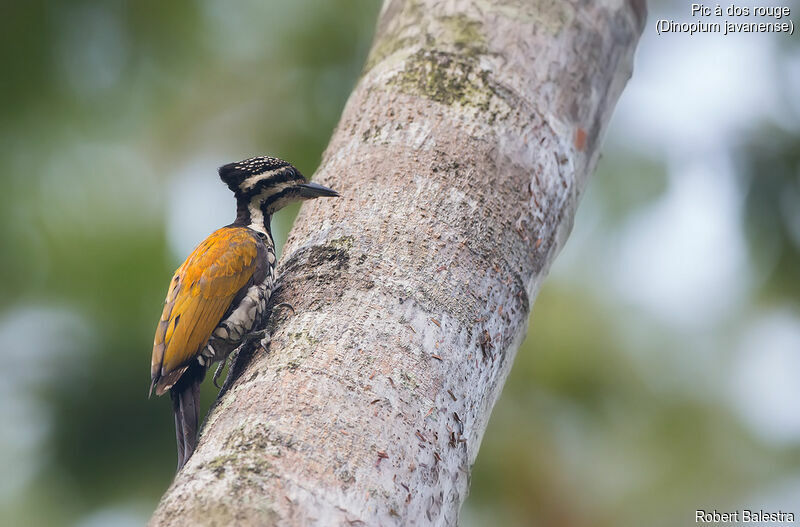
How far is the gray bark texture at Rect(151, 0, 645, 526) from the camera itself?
1769 millimetres

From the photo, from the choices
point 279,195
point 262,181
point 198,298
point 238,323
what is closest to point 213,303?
point 198,298

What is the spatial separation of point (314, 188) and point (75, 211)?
426 centimetres

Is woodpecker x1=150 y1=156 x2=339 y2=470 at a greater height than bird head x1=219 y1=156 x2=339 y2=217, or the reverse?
bird head x1=219 y1=156 x2=339 y2=217

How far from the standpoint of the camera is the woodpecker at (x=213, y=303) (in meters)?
3.07

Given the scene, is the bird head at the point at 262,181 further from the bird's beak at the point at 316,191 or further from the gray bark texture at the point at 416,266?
the gray bark texture at the point at 416,266

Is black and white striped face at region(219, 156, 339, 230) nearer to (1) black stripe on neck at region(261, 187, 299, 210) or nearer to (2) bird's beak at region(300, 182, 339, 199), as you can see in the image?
(1) black stripe on neck at region(261, 187, 299, 210)

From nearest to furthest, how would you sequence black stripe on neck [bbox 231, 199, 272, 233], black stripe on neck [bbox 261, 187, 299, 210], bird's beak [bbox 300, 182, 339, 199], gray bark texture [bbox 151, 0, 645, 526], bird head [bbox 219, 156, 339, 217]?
gray bark texture [bbox 151, 0, 645, 526]
bird's beak [bbox 300, 182, 339, 199]
black stripe on neck [bbox 261, 187, 299, 210]
bird head [bbox 219, 156, 339, 217]
black stripe on neck [bbox 231, 199, 272, 233]

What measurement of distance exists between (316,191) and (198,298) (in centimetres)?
76

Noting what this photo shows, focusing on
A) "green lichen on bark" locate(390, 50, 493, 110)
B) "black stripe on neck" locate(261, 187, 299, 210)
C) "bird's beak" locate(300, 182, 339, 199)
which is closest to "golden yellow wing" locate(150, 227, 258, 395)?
"black stripe on neck" locate(261, 187, 299, 210)

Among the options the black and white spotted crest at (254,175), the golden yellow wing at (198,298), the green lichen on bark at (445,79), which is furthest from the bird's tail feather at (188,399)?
the green lichen on bark at (445,79)

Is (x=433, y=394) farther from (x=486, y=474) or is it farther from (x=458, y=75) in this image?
(x=486, y=474)

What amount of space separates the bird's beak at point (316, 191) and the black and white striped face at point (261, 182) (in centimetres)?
49

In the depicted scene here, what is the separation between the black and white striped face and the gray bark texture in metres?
0.67

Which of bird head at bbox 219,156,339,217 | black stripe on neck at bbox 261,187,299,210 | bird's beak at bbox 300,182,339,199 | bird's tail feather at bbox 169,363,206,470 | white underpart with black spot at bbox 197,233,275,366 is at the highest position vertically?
bird head at bbox 219,156,339,217
